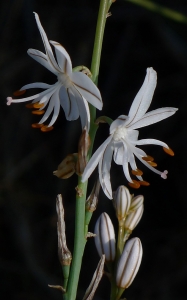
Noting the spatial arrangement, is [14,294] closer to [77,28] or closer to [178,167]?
[178,167]

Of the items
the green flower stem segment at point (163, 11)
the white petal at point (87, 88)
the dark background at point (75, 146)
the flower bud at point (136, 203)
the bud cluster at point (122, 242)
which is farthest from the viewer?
the dark background at point (75, 146)

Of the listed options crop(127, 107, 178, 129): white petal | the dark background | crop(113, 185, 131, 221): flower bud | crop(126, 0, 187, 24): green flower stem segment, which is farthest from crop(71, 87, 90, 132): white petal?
the dark background

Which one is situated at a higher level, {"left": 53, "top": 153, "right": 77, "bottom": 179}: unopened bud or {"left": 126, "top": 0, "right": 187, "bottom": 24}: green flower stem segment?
A: {"left": 126, "top": 0, "right": 187, "bottom": 24}: green flower stem segment

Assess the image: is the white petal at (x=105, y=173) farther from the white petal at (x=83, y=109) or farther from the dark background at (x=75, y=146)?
the dark background at (x=75, y=146)

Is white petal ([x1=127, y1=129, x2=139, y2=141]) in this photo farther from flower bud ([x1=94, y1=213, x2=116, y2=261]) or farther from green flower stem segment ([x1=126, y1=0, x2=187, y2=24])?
green flower stem segment ([x1=126, y1=0, x2=187, y2=24])

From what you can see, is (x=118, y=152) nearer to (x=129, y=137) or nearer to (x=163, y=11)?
(x=129, y=137)

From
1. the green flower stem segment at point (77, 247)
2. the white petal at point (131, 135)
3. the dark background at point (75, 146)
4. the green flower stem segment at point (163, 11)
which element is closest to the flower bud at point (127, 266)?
the green flower stem segment at point (77, 247)

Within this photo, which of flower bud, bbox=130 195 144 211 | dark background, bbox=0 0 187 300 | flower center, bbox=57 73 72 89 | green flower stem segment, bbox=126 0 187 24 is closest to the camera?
flower center, bbox=57 73 72 89
